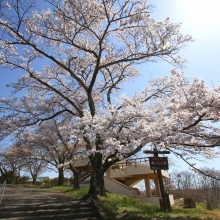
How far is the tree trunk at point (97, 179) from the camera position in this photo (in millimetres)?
10070

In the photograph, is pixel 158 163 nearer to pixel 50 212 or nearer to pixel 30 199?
pixel 50 212

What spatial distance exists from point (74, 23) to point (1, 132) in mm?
6844

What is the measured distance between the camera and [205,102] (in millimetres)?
5496

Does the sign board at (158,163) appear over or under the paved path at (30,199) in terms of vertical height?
over

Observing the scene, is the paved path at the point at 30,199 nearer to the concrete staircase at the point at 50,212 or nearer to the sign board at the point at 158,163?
the concrete staircase at the point at 50,212

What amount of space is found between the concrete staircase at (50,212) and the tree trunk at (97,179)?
4.39 feet

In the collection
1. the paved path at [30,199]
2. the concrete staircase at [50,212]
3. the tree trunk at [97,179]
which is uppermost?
the tree trunk at [97,179]

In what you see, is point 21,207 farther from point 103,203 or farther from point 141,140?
point 141,140

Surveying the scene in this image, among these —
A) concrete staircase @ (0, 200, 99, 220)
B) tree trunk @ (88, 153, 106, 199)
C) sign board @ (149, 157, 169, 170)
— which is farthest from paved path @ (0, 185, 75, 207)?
sign board @ (149, 157, 169, 170)

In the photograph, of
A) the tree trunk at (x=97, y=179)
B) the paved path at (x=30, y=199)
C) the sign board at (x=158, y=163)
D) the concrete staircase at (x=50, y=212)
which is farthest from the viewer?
the tree trunk at (x=97, y=179)

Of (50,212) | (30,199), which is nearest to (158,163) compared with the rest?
(50,212)

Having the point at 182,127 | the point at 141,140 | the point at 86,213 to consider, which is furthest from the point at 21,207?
the point at 182,127

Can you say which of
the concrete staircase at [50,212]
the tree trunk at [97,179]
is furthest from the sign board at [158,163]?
the concrete staircase at [50,212]

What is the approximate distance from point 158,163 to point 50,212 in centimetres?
466
